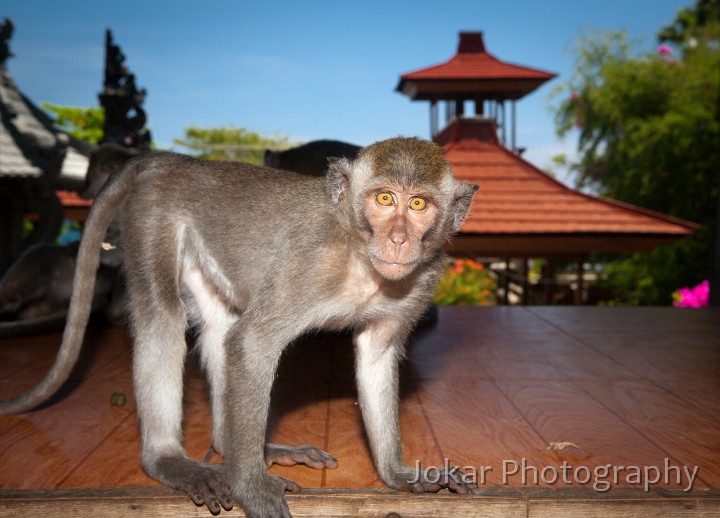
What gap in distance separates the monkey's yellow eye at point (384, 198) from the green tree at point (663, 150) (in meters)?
13.6

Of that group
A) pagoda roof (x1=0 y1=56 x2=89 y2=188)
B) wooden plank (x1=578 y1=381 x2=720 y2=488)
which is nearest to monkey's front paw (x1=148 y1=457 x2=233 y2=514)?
wooden plank (x1=578 y1=381 x2=720 y2=488)

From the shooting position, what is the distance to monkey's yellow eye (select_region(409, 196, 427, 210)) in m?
1.87

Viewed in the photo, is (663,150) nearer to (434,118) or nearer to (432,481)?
(434,118)

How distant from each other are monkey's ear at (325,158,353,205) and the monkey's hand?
2.62 feet

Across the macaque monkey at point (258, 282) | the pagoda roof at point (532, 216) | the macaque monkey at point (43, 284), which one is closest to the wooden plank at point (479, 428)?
the macaque monkey at point (258, 282)

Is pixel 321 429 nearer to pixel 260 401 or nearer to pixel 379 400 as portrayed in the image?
pixel 379 400

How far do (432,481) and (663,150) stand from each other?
45.8 ft

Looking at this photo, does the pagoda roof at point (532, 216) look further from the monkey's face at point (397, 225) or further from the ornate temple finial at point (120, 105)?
the monkey's face at point (397, 225)

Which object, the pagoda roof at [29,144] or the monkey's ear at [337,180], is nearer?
the monkey's ear at [337,180]

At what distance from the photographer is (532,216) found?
28.9ft

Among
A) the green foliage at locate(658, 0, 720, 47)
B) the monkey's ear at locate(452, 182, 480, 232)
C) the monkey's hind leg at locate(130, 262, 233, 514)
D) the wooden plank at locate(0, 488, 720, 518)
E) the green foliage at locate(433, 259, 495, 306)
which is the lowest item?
the green foliage at locate(433, 259, 495, 306)

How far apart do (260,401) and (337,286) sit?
37 centimetres

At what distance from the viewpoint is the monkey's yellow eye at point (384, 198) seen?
6.12 ft

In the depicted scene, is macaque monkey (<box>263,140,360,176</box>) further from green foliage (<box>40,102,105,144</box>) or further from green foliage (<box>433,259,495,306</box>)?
green foliage (<box>40,102,105,144</box>)
